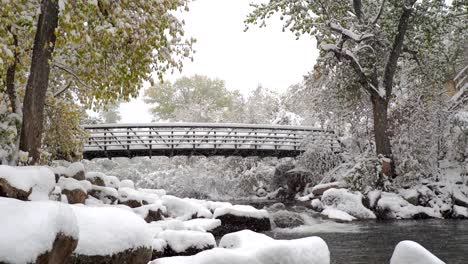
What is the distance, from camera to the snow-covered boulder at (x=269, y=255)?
500 cm

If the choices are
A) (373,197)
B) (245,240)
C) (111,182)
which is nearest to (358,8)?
(373,197)

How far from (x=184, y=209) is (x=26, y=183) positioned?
597cm

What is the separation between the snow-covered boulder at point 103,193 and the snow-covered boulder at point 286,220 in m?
4.20

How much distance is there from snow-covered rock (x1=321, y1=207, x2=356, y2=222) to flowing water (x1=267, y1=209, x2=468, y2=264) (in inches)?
17.9

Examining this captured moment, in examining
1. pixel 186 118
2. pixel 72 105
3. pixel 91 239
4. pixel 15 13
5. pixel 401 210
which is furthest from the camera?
pixel 186 118

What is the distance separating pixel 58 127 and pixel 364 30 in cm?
1122

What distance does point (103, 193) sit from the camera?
1111cm

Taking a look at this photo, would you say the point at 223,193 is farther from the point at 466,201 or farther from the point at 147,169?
the point at 466,201

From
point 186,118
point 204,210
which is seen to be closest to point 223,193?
point 204,210

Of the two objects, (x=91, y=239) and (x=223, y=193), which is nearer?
(x=91, y=239)

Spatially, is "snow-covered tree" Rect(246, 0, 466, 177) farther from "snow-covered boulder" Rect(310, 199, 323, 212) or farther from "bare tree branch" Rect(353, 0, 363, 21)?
"snow-covered boulder" Rect(310, 199, 323, 212)

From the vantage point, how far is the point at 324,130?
64.0 ft

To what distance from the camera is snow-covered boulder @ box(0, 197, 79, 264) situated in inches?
139

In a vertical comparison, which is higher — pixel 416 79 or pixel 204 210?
pixel 416 79
